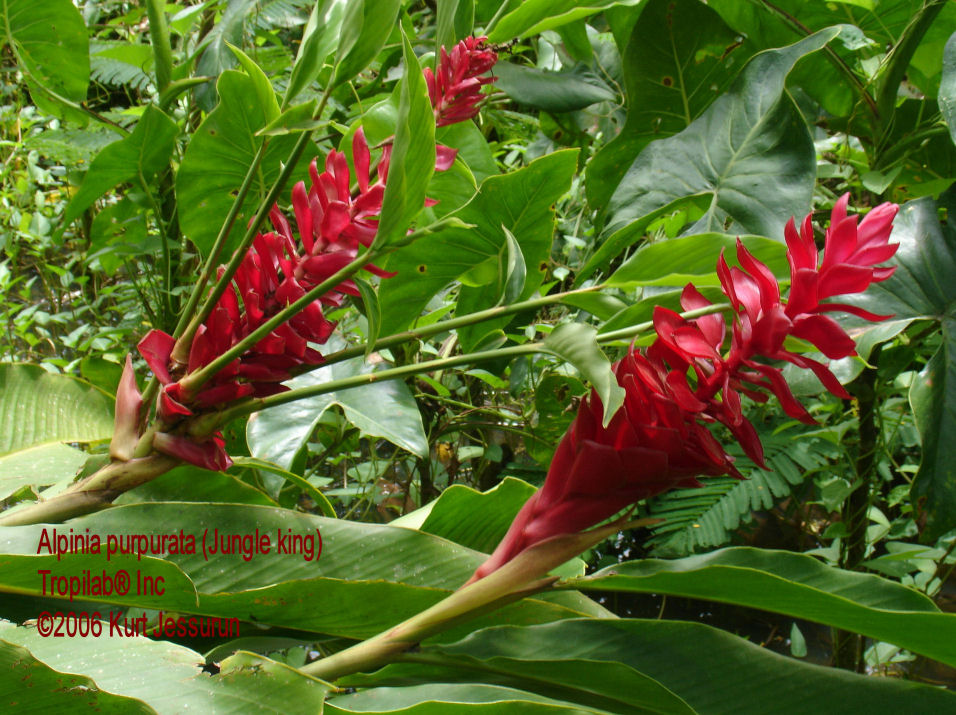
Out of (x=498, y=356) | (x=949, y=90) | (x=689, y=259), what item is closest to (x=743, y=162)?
(x=949, y=90)

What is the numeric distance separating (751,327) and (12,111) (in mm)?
1848

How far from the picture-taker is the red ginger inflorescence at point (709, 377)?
0.26 metres

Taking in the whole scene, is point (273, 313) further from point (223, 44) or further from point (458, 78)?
point (223, 44)

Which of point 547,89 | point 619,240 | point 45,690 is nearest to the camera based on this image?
point 45,690

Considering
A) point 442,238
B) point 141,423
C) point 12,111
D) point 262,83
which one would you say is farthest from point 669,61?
point 12,111

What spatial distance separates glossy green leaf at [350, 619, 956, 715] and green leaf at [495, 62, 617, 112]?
0.59 m

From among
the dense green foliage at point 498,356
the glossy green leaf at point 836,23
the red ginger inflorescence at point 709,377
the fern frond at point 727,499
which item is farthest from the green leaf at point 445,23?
the fern frond at point 727,499

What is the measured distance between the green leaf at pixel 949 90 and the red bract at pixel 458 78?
1.04 feet

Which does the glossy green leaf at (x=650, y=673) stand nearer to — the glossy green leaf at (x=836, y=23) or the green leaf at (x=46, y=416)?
the green leaf at (x=46, y=416)

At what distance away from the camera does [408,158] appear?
0.97ft

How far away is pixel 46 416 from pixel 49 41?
447mm

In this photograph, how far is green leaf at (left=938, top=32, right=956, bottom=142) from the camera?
473mm

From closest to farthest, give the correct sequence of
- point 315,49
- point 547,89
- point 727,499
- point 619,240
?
1. point 315,49
2. point 619,240
3. point 547,89
4. point 727,499

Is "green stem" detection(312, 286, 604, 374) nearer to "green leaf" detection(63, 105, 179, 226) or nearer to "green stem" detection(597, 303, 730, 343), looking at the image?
"green stem" detection(597, 303, 730, 343)
